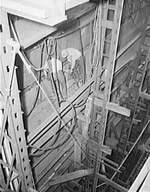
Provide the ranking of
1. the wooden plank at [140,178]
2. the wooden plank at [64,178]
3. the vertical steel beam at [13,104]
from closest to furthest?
the wooden plank at [140,178]
the vertical steel beam at [13,104]
the wooden plank at [64,178]

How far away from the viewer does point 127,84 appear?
2924mm

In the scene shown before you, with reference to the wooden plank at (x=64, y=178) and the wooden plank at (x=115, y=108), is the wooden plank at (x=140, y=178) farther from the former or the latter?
the wooden plank at (x=64, y=178)

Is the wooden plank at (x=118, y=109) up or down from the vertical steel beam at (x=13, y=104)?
down

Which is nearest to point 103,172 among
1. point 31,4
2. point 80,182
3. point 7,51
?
point 80,182

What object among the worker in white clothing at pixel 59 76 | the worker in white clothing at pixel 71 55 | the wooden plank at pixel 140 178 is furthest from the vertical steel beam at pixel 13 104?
the wooden plank at pixel 140 178

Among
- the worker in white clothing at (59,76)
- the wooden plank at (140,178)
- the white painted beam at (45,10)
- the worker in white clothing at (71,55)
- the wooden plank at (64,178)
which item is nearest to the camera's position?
the white painted beam at (45,10)

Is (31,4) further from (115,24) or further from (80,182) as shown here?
(80,182)

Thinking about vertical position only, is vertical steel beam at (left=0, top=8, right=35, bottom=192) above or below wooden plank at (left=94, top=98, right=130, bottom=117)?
above

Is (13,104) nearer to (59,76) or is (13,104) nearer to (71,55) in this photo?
(59,76)

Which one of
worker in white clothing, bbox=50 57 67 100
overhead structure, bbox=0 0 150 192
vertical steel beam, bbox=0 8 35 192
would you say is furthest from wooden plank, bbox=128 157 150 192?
worker in white clothing, bbox=50 57 67 100

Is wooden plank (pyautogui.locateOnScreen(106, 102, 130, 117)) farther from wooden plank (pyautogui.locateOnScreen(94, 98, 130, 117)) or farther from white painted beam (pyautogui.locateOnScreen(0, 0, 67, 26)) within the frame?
white painted beam (pyautogui.locateOnScreen(0, 0, 67, 26))

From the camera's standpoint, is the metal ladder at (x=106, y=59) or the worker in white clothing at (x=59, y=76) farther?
the metal ladder at (x=106, y=59)

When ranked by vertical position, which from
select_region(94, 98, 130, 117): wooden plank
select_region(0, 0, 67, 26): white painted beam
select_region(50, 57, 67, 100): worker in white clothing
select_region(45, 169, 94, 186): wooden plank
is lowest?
select_region(45, 169, 94, 186): wooden plank

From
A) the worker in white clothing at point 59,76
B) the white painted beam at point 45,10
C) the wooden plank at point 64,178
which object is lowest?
the wooden plank at point 64,178
